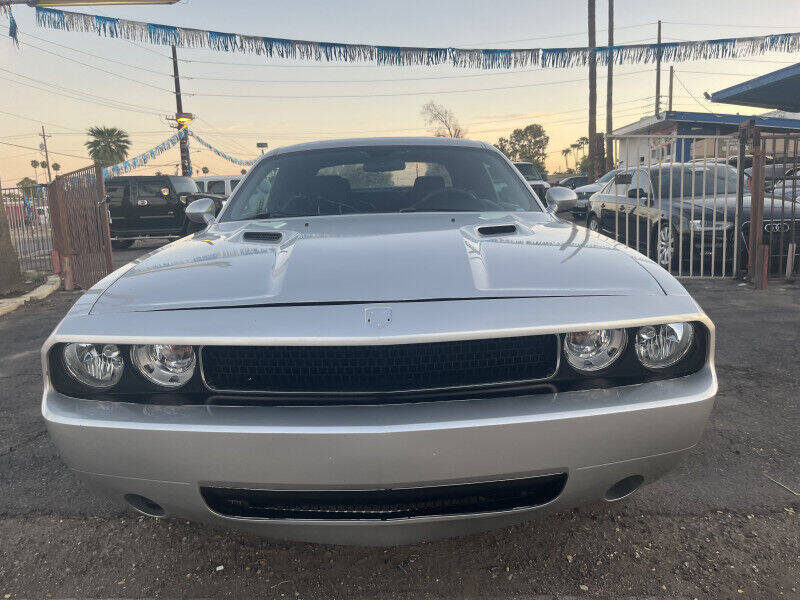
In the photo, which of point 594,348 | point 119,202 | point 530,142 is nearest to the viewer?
point 594,348

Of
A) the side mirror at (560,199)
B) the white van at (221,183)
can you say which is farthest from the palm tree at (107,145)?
the side mirror at (560,199)

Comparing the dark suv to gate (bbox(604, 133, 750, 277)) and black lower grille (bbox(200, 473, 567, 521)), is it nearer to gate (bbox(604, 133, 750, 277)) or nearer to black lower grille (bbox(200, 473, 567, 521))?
gate (bbox(604, 133, 750, 277))

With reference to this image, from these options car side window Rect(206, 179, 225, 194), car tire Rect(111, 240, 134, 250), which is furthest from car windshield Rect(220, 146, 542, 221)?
car side window Rect(206, 179, 225, 194)

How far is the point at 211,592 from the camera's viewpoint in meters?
1.93

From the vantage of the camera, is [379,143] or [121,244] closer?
[379,143]

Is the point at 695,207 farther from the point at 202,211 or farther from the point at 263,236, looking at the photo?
the point at 263,236

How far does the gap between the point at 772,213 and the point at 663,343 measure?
7052 mm

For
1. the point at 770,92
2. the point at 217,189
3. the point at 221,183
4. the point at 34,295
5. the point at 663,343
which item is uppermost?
the point at 770,92

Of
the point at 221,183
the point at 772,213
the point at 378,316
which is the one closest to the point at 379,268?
the point at 378,316

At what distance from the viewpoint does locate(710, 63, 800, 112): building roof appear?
15627 mm

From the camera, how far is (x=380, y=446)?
150 centimetres

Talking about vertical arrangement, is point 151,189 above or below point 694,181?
above

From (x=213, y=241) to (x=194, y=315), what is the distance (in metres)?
0.91

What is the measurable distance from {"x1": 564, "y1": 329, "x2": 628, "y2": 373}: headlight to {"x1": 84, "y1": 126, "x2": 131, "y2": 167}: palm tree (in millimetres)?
58508
